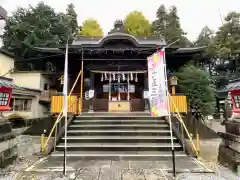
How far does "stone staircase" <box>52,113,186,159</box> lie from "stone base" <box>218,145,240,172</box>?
4.20 feet

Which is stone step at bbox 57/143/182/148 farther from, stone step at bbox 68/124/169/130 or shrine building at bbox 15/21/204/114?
shrine building at bbox 15/21/204/114

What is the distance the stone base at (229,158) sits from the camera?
4.90 m

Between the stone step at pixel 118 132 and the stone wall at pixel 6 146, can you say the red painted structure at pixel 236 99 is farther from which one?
the stone wall at pixel 6 146

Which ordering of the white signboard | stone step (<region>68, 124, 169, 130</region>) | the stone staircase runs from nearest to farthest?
the white signboard
the stone staircase
stone step (<region>68, 124, 169, 130</region>)

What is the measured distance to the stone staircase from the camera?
6.56 meters

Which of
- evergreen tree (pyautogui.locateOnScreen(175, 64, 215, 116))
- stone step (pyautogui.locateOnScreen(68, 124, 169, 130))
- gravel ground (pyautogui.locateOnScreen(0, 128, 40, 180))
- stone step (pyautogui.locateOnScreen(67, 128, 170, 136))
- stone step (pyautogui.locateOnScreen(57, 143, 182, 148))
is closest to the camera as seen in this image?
gravel ground (pyautogui.locateOnScreen(0, 128, 40, 180))

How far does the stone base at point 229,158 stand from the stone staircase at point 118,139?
50.4 inches

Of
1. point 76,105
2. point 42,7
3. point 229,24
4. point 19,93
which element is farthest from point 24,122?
point 229,24

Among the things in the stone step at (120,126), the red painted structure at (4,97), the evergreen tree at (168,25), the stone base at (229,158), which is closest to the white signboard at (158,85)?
the stone base at (229,158)

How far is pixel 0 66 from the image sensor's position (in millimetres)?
17719

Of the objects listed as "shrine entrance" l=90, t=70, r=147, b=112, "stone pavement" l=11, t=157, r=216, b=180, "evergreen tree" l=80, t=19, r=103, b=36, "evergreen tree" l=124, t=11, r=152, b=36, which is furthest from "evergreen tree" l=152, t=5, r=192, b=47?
"stone pavement" l=11, t=157, r=216, b=180

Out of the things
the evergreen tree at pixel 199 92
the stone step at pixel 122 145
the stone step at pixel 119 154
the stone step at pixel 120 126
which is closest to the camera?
the stone step at pixel 119 154

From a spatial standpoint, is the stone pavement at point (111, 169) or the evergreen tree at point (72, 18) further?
the evergreen tree at point (72, 18)

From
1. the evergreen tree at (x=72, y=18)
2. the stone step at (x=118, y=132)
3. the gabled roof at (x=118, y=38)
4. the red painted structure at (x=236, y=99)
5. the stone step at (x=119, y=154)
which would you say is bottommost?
the stone step at (x=119, y=154)
